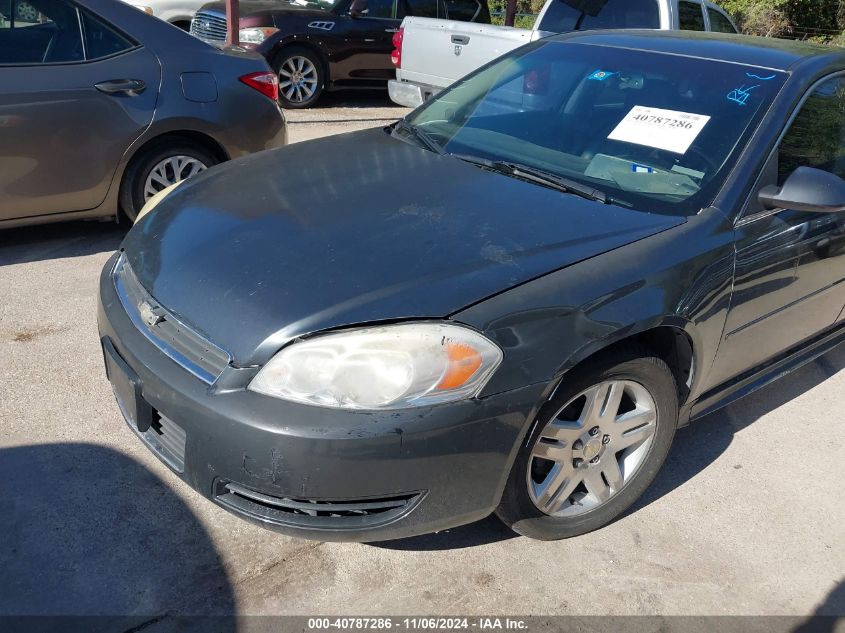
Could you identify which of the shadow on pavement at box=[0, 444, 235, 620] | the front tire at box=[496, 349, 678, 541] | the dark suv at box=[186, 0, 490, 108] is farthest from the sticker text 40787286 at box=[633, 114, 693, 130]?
the dark suv at box=[186, 0, 490, 108]

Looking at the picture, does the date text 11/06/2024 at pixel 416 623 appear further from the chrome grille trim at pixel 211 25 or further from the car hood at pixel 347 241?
the chrome grille trim at pixel 211 25

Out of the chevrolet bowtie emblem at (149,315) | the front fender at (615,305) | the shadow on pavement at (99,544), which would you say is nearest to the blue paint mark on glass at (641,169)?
the front fender at (615,305)

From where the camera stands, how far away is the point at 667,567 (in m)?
2.74

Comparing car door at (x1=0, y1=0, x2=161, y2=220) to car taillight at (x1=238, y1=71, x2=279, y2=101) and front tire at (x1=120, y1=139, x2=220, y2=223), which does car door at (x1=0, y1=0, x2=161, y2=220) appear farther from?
car taillight at (x1=238, y1=71, x2=279, y2=101)

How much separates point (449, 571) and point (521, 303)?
0.94 m

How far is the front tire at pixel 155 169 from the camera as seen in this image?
4852 millimetres

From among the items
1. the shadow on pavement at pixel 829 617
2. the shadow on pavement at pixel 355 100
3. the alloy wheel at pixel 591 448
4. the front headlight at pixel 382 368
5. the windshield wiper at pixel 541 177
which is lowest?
the shadow on pavement at pixel 355 100

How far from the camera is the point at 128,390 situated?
2.54 metres

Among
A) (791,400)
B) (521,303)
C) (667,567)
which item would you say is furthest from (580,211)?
(791,400)

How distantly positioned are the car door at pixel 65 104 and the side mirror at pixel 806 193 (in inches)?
137

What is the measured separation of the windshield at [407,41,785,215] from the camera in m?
3.00

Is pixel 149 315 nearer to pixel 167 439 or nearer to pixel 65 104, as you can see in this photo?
pixel 167 439

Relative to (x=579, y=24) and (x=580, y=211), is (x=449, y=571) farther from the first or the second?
(x=579, y=24)

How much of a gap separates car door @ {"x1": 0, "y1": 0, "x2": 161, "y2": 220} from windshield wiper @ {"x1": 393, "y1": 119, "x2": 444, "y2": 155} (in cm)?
175
